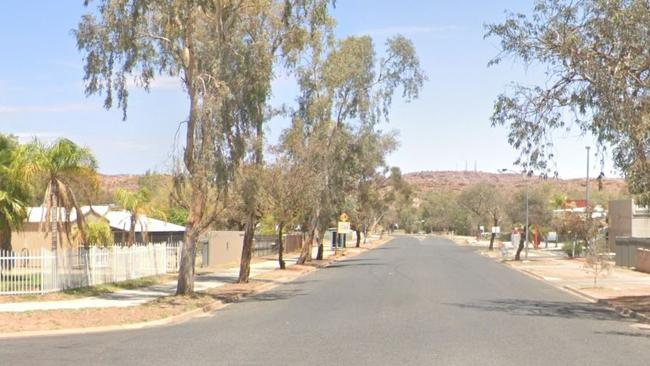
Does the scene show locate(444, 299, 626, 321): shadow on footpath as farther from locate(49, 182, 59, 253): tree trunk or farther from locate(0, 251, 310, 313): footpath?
locate(49, 182, 59, 253): tree trunk

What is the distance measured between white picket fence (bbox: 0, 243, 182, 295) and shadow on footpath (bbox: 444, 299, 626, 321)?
11.1m

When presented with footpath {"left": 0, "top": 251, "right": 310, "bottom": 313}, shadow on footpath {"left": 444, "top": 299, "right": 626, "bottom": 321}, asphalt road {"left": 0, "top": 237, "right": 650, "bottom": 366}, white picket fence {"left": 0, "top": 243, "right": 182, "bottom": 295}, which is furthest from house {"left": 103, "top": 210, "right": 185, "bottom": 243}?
shadow on footpath {"left": 444, "top": 299, "right": 626, "bottom": 321}

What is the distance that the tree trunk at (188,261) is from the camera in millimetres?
22969

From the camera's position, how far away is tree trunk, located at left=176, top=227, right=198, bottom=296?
23.0m

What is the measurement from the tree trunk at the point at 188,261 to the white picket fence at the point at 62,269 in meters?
3.37

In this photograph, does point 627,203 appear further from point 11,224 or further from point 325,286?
point 11,224

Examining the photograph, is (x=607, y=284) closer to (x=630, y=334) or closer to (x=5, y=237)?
(x=630, y=334)

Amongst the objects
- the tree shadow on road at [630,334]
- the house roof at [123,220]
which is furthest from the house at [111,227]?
the tree shadow on road at [630,334]

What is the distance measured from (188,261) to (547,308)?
999cm

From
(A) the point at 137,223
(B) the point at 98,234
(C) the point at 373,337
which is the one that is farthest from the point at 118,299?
(A) the point at 137,223

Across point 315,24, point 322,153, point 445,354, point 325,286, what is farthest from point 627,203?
point 445,354

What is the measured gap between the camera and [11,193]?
2509 cm

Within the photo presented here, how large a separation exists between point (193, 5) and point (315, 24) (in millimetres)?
5422

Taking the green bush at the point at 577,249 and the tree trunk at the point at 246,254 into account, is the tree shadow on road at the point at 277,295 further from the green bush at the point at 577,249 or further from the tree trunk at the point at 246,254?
the green bush at the point at 577,249
